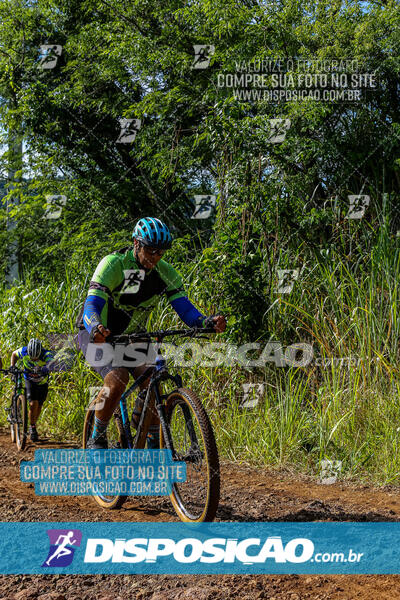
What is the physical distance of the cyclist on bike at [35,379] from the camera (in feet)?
25.0

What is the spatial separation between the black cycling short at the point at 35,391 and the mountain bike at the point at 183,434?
349cm

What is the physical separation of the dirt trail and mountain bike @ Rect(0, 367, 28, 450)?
0.23m

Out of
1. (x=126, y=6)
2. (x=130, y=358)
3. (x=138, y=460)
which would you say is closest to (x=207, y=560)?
(x=138, y=460)

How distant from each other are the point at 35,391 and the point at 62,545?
4203 millimetres

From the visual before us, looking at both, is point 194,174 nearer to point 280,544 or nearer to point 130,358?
point 130,358

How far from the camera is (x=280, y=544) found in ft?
12.0

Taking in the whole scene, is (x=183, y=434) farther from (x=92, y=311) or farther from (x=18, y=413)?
(x=18, y=413)

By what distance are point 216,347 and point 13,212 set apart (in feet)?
31.9

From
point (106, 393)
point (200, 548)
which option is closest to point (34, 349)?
point (106, 393)

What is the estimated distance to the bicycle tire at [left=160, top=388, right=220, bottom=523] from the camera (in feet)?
12.0

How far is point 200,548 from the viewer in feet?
11.8

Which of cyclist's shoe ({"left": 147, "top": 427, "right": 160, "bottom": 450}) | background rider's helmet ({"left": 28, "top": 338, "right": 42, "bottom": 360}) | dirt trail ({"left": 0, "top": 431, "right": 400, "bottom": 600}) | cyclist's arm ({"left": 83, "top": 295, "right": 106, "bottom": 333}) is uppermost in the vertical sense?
cyclist's arm ({"left": 83, "top": 295, "right": 106, "bottom": 333})

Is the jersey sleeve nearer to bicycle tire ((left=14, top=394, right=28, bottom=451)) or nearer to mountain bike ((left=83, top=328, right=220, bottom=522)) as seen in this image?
mountain bike ((left=83, top=328, right=220, bottom=522))

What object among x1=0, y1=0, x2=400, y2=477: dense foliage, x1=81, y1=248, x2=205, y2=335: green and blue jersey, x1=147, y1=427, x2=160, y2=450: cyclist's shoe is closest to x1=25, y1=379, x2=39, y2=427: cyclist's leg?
x1=0, y1=0, x2=400, y2=477: dense foliage
